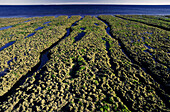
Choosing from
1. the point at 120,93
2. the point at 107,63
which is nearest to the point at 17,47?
the point at 107,63

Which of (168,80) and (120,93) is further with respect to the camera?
(168,80)

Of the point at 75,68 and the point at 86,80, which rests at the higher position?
the point at 75,68

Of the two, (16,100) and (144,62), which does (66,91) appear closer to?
(16,100)

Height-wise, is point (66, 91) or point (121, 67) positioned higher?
point (121, 67)

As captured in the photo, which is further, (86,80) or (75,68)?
(75,68)

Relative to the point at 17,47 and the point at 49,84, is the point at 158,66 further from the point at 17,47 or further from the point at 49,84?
the point at 17,47

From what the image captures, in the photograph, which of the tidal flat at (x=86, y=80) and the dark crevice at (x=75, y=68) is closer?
the tidal flat at (x=86, y=80)

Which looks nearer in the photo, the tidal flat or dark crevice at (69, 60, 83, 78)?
the tidal flat

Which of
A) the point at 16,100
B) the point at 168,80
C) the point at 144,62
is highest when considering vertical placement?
the point at 144,62

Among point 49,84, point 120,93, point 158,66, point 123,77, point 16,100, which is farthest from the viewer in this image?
point 158,66

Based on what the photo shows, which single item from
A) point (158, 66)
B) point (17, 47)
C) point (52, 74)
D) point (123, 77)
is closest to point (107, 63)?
point (123, 77)

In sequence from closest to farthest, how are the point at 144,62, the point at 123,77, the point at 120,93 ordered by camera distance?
the point at 120,93, the point at 123,77, the point at 144,62
